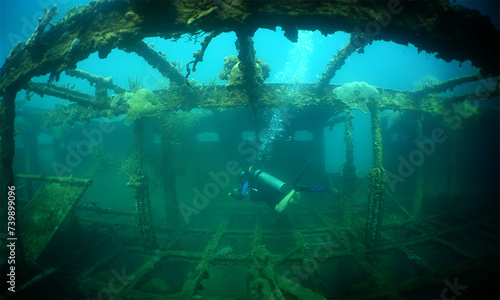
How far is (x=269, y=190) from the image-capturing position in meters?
6.89

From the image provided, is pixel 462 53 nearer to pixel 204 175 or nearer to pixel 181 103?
pixel 181 103

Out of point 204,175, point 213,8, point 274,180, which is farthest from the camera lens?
point 204,175

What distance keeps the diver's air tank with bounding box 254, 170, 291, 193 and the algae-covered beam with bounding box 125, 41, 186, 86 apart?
419cm

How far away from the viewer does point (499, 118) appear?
10594 millimetres

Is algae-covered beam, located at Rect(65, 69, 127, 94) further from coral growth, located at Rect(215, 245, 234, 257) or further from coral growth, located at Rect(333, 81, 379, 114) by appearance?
coral growth, located at Rect(333, 81, 379, 114)

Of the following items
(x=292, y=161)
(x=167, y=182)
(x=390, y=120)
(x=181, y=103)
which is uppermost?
(x=390, y=120)

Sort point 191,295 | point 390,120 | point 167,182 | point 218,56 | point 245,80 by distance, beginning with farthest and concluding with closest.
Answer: point 218,56 → point 390,120 → point 167,182 → point 245,80 → point 191,295

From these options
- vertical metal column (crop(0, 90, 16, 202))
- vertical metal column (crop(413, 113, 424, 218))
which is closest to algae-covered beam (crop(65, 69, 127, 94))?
vertical metal column (crop(0, 90, 16, 202))

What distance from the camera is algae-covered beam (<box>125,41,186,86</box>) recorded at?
449 centimetres

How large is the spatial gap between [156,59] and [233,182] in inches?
275

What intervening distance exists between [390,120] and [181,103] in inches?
475

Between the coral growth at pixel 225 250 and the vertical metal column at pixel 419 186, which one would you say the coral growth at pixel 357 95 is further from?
the coral growth at pixel 225 250

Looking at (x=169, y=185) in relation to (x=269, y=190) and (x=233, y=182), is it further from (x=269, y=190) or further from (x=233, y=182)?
(x=269, y=190)

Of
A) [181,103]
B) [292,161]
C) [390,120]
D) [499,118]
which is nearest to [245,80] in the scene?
[181,103]
